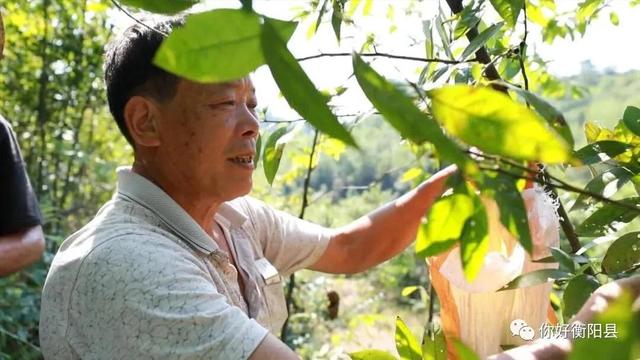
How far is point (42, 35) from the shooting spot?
3.35 m

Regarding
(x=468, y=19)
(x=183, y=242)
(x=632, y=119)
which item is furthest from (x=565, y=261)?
(x=183, y=242)

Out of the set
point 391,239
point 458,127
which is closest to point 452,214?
point 458,127

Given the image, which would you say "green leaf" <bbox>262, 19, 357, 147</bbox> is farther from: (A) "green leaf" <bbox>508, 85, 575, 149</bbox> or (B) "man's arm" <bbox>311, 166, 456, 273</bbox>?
(B) "man's arm" <bbox>311, 166, 456, 273</bbox>

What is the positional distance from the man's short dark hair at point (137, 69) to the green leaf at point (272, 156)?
0.50ft

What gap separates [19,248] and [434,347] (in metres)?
1.23

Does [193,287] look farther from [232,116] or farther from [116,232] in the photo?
[232,116]

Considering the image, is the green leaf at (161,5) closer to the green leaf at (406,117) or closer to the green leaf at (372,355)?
the green leaf at (406,117)

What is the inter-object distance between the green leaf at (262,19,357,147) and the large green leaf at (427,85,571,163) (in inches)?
2.2

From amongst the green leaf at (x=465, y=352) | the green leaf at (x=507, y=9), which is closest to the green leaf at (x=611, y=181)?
the green leaf at (x=507, y=9)

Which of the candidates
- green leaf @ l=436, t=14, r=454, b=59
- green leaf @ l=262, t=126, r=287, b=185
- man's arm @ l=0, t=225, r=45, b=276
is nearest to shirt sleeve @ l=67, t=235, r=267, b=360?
green leaf @ l=262, t=126, r=287, b=185

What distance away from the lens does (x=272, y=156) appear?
2.92ft

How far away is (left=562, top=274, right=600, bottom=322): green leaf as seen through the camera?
2.23 feet

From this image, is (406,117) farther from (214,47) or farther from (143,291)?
(143,291)

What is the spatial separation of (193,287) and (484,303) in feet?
1.30
